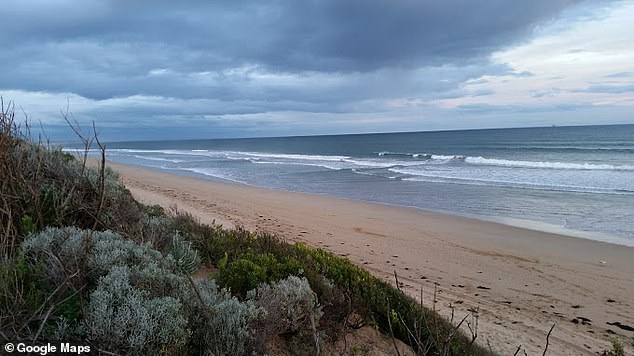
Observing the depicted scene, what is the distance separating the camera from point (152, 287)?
3.05m

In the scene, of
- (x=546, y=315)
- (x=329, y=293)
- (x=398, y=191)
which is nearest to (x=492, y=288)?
(x=546, y=315)

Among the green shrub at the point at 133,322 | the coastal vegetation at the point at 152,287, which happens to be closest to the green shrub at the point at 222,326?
the coastal vegetation at the point at 152,287

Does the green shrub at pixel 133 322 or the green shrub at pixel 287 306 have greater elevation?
the green shrub at pixel 133 322

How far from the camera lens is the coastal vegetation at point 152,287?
102 inches

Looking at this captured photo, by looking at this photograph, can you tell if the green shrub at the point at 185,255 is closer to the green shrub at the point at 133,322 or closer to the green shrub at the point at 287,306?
the green shrub at the point at 287,306

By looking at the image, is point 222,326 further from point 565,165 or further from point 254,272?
point 565,165

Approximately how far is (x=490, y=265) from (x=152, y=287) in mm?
7734

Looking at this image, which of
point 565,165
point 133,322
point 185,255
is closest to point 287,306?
point 133,322

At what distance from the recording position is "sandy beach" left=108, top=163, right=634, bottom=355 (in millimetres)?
5742

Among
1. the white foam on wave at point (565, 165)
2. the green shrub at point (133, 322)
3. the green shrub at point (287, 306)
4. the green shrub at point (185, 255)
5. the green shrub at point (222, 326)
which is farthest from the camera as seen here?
the white foam on wave at point (565, 165)

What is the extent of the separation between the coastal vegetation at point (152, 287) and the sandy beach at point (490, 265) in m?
2.22

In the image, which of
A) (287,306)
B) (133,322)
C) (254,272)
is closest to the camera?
(133,322)

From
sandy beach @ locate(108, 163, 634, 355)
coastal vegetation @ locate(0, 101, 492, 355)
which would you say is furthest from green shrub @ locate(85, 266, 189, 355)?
sandy beach @ locate(108, 163, 634, 355)

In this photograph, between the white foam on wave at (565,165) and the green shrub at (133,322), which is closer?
the green shrub at (133,322)
